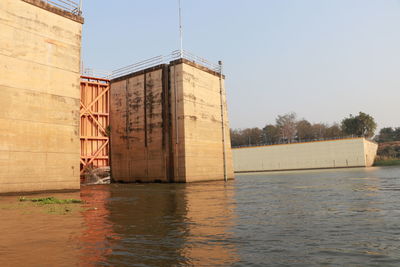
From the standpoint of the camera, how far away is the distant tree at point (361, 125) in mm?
93875

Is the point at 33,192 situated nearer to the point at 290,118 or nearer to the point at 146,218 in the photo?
the point at 146,218

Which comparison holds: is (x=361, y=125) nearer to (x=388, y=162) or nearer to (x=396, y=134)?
(x=388, y=162)

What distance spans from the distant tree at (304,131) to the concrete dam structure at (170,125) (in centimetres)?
7892

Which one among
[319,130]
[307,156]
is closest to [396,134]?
[319,130]

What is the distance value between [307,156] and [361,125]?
3465 centimetres

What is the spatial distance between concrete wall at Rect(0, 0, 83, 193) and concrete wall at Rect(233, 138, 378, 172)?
5749 cm

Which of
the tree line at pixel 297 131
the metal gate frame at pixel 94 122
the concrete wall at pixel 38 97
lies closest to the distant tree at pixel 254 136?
the tree line at pixel 297 131

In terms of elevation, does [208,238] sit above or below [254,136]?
below

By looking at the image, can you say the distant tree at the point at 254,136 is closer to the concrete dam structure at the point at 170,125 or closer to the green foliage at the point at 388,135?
the green foliage at the point at 388,135

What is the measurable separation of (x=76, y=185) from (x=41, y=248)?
1557 cm

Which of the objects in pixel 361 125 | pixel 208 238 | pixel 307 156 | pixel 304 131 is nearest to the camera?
pixel 208 238

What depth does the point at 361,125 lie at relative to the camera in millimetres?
94375

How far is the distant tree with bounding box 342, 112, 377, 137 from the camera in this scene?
93875 mm

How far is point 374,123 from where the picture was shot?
94062 mm
